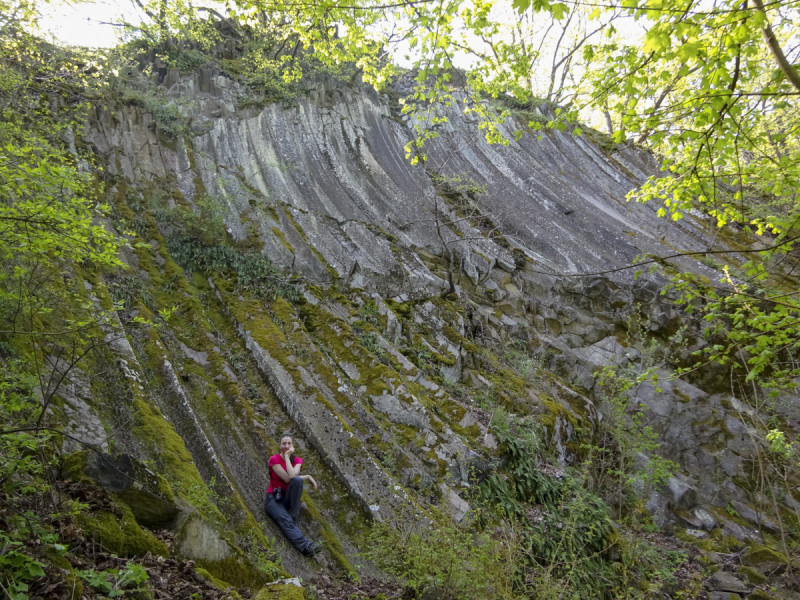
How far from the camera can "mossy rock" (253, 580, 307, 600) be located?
143 inches

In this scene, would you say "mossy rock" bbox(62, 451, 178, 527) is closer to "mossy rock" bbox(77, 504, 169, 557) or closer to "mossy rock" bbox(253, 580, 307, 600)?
"mossy rock" bbox(77, 504, 169, 557)

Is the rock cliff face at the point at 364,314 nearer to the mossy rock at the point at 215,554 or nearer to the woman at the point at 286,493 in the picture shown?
the mossy rock at the point at 215,554

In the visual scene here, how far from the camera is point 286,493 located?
5598mm

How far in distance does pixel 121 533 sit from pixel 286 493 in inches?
92.2

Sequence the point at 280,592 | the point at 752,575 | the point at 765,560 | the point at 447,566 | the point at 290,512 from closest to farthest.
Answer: the point at 280,592
the point at 447,566
the point at 290,512
the point at 752,575
the point at 765,560

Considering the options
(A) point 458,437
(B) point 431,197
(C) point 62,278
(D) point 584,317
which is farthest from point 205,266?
(D) point 584,317

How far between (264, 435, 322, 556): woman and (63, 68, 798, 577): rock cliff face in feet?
0.75

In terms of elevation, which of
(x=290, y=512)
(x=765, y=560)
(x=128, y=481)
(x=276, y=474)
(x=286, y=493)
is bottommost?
(x=765, y=560)

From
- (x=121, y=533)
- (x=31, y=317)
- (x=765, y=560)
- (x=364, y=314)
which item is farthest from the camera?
(x=364, y=314)

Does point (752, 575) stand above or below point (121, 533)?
below

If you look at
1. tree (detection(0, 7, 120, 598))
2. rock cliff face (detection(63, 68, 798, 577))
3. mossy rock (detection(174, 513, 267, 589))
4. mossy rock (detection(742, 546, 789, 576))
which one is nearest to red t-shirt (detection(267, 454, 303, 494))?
rock cliff face (detection(63, 68, 798, 577))

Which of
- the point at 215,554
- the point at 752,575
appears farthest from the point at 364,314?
the point at 752,575

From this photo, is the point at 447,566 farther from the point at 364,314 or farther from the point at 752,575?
the point at 752,575

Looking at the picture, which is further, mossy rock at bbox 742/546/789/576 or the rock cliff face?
mossy rock at bbox 742/546/789/576
